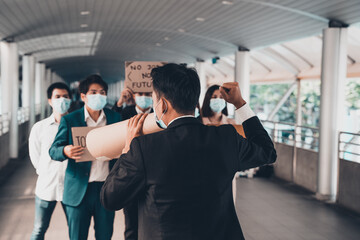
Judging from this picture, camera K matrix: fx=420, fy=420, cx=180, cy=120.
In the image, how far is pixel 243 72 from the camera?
11914 mm

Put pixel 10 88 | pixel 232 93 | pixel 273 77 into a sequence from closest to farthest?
pixel 232 93 < pixel 10 88 < pixel 273 77

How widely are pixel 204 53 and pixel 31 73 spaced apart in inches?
271

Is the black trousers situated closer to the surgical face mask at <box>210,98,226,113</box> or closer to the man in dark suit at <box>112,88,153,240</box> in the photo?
the man in dark suit at <box>112,88,153,240</box>

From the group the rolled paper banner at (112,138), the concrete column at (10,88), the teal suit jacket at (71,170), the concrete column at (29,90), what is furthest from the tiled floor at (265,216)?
the concrete column at (29,90)

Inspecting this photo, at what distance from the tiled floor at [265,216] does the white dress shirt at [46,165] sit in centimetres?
192

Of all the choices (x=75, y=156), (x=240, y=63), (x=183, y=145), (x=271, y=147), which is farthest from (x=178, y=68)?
(x=240, y=63)

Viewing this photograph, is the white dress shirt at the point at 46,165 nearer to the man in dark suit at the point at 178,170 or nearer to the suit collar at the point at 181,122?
the man in dark suit at the point at 178,170

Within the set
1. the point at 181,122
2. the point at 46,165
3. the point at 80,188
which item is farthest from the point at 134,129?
the point at 46,165

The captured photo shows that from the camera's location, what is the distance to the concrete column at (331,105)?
7.65m

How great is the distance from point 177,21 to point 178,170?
965 cm

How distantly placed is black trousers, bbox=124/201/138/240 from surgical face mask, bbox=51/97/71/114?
2154 millimetres

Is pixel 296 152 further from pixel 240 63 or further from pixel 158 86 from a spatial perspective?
pixel 158 86

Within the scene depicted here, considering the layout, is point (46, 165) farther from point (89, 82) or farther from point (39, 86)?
point (39, 86)

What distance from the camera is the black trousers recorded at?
194 cm
